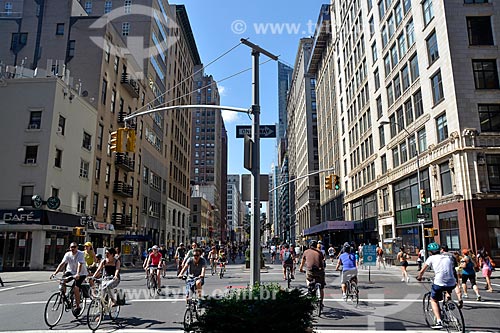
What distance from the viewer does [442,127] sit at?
30609mm

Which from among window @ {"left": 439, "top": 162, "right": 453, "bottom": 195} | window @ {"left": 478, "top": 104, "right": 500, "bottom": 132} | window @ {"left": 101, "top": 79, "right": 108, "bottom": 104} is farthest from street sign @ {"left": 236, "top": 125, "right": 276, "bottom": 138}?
window @ {"left": 101, "top": 79, "right": 108, "bottom": 104}

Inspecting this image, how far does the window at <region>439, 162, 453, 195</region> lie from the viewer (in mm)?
29480

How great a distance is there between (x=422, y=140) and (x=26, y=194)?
3371 centimetres

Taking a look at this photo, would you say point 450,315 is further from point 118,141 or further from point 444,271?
point 118,141

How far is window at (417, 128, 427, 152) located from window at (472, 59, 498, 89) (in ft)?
19.5

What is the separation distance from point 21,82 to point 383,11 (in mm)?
38550

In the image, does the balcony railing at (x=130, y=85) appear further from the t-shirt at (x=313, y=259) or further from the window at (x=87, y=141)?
the t-shirt at (x=313, y=259)

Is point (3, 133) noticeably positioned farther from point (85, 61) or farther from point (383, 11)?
point (383, 11)

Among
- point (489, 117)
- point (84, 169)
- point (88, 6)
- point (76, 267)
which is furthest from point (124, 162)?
point (489, 117)

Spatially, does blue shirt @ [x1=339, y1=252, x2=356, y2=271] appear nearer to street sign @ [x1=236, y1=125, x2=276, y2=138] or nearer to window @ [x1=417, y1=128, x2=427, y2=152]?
street sign @ [x1=236, y1=125, x2=276, y2=138]

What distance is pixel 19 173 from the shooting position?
29812 mm

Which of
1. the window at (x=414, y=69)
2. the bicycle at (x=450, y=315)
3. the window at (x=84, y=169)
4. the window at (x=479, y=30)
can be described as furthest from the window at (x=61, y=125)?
the window at (x=479, y=30)

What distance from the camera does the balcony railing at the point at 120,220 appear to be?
4041 centimetres

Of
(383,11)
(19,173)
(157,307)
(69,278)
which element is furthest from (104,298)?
(383,11)
